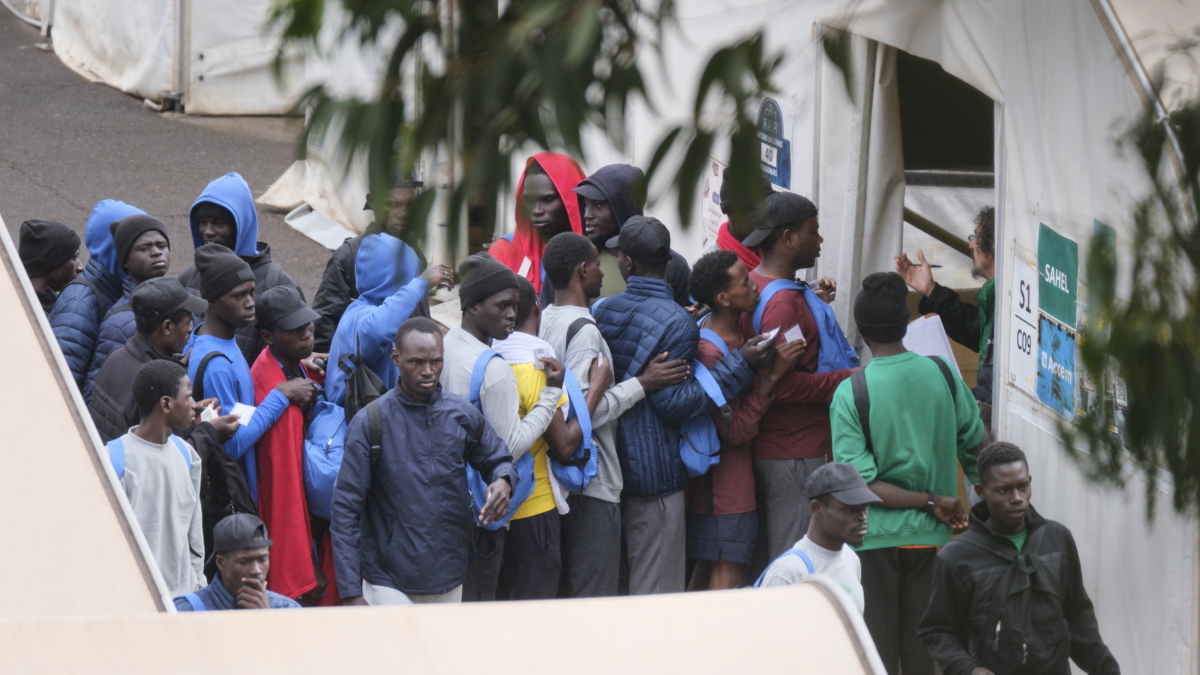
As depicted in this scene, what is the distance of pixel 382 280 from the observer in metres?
5.39

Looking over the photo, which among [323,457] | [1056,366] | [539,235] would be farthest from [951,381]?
[323,457]

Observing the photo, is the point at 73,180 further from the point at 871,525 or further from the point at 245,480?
the point at 871,525

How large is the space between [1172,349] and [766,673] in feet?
2.45

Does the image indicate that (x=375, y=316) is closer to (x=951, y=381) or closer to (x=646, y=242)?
(x=646, y=242)

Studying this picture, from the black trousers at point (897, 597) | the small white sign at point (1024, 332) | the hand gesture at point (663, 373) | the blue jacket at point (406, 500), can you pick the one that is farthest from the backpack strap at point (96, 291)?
the small white sign at point (1024, 332)

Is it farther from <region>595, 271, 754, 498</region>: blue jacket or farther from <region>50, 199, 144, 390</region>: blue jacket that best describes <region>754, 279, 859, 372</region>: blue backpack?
<region>50, 199, 144, 390</region>: blue jacket

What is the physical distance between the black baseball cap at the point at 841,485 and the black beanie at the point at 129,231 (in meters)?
2.95

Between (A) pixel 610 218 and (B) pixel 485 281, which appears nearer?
(B) pixel 485 281

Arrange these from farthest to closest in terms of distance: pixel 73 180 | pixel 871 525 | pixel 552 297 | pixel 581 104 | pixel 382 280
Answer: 1. pixel 73 180
2. pixel 552 297
3. pixel 382 280
4. pixel 871 525
5. pixel 581 104

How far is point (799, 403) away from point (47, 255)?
3246 mm

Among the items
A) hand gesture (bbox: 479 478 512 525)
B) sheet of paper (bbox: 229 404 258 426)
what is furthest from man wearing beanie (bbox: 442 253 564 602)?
sheet of paper (bbox: 229 404 258 426)

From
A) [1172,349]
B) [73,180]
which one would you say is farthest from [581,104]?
[73,180]

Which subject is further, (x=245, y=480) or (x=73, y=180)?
(x=73, y=180)

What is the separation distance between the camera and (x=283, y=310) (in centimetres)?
494
